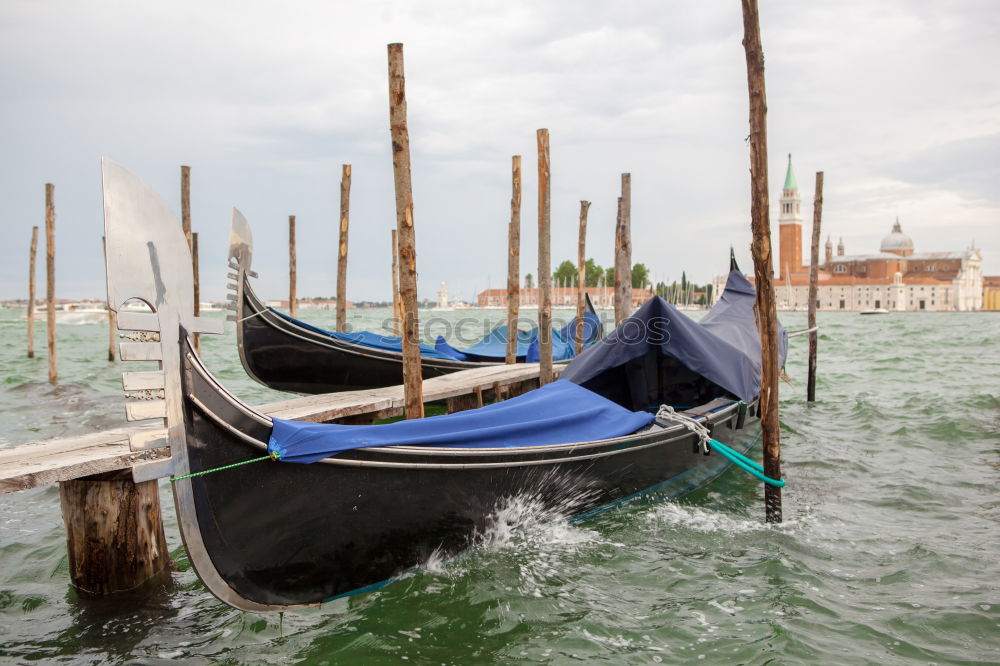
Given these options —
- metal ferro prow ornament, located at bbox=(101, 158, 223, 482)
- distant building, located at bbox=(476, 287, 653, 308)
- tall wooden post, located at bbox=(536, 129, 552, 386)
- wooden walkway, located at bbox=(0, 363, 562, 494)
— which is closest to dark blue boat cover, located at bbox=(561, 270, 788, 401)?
tall wooden post, located at bbox=(536, 129, 552, 386)

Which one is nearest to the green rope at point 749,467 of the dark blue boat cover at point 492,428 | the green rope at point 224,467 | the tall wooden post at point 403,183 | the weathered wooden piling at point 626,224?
the dark blue boat cover at point 492,428

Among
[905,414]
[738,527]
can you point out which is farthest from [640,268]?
[738,527]

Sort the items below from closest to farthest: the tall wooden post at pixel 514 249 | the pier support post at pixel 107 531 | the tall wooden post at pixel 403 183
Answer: the pier support post at pixel 107 531 → the tall wooden post at pixel 403 183 → the tall wooden post at pixel 514 249

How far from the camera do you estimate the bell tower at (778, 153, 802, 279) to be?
6900 centimetres

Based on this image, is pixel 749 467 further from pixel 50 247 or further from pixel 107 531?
pixel 50 247

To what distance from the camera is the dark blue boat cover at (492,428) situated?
8.10ft

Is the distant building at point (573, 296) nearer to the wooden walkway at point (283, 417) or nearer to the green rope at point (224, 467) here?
the wooden walkway at point (283, 417)

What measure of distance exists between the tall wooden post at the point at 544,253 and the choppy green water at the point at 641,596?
88.7 inches

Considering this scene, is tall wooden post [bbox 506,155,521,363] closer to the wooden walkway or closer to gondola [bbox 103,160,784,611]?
the wooden walkway

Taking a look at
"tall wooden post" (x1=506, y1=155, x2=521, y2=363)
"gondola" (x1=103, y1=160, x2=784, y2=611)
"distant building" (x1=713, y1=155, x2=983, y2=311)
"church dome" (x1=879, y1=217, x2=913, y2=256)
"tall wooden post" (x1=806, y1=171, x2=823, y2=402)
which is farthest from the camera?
"church dome" (x1=879, y1=217, x2=913, y2=256)

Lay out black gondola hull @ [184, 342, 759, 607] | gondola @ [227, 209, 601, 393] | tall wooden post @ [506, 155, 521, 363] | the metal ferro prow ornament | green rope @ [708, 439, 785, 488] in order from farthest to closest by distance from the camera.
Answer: tall wooden post @ [506, 155, 521, 363], gondola @ [227, 209, 601, 393], green rope @ [708, 439, 785, 488], black gondola hull @ [184, 342, 759, 607], the metal ferro prow ornament

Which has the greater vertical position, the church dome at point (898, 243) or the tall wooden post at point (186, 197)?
the church dome at point (898, 243)

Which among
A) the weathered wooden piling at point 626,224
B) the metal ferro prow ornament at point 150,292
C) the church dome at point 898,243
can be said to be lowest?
the metal ferro prow ornament at point 150,292

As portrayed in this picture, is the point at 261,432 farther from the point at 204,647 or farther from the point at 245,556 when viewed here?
the point at 204,647
